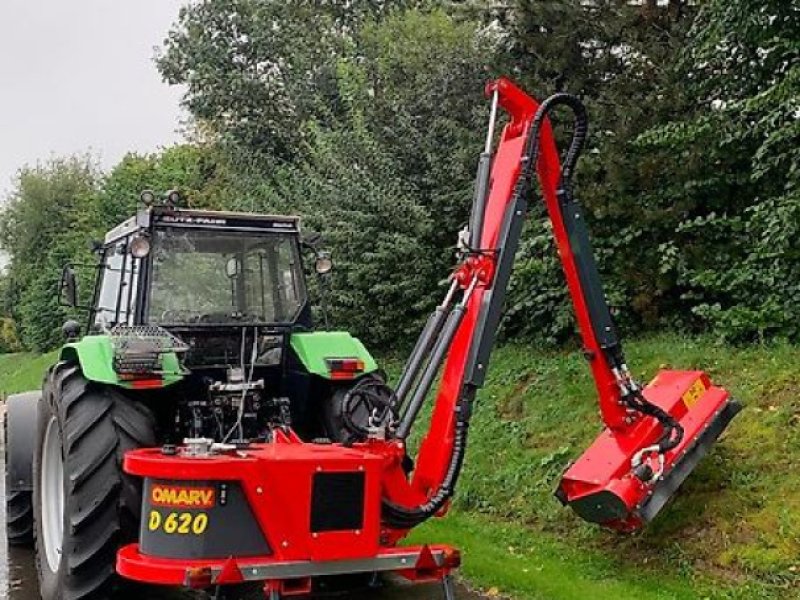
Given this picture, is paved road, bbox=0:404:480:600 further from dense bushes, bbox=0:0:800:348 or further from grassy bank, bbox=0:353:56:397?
grassy bank, bbox=0:353:56:397


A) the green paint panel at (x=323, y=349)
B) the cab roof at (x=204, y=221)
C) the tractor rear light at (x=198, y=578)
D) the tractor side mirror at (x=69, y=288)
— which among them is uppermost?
the cab roof at (x=204, y=221)

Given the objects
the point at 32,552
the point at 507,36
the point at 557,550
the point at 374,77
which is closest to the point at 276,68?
the point at 374,77

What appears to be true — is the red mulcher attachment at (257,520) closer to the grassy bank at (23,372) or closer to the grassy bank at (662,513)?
the grassy bank at (662,513)

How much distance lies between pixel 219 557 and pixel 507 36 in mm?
7154

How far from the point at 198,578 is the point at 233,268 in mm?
2615

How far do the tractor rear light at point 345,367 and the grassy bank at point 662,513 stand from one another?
4.77 ft

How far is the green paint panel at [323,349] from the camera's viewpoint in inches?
246

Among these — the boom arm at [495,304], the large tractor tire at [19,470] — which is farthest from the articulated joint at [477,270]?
the large tractor tire at [19,470]

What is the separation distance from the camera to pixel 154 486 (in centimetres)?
459

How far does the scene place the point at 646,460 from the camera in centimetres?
544

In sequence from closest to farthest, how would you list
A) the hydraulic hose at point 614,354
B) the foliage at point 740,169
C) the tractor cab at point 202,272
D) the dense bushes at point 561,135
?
1. the hydraulic hose at point 614,354
2. the tractor cab at point 202,272
3. the foliage at point 740,169
4. the dense bushes at point 561,135

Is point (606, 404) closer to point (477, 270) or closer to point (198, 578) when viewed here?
point (477, 270)

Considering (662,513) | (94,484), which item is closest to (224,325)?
(94,484)

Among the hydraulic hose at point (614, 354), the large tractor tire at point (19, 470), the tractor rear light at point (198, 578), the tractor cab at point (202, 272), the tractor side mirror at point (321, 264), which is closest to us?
the tractor rear light at point (198, 578)
